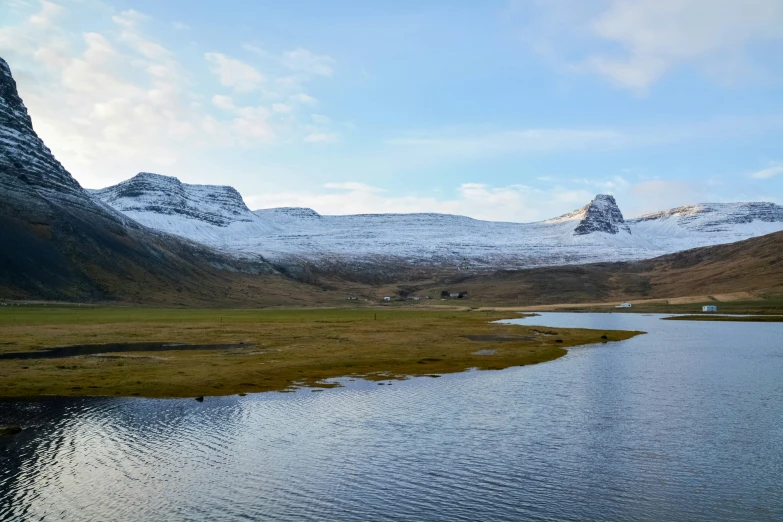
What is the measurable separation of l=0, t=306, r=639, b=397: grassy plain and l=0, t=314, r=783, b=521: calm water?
562 cm

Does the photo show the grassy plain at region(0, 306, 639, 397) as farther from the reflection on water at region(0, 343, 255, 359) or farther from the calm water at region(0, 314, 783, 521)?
the calm water at region(0, 314, 783, 521)

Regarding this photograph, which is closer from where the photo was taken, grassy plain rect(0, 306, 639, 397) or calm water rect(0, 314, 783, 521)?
calm water rect(0, 314, 783, 521)

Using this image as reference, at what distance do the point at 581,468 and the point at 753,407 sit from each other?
62.8 feet

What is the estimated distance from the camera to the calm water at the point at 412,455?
Answer: 2467cm

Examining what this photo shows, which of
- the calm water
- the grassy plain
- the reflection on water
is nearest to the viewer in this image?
the calm water

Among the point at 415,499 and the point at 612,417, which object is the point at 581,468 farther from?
the point at 612,417

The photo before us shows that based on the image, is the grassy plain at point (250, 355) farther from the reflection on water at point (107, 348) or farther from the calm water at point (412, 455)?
the calm water at point (412, 455)

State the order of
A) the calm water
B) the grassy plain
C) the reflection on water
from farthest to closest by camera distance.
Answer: the reflection on water → the grassy plain → the calm water

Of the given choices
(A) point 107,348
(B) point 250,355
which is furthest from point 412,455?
(A) point 107,348

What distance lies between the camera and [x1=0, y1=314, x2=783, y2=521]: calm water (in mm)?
24672

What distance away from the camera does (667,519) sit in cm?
2341

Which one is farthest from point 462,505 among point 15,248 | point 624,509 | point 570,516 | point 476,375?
point 15,248

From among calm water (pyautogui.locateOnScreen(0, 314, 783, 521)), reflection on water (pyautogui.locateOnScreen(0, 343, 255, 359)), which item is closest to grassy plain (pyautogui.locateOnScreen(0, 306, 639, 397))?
reflection on water (pyautogui.locateOnScreen(0, 343, 255, 359))

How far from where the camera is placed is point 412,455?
101 feet
